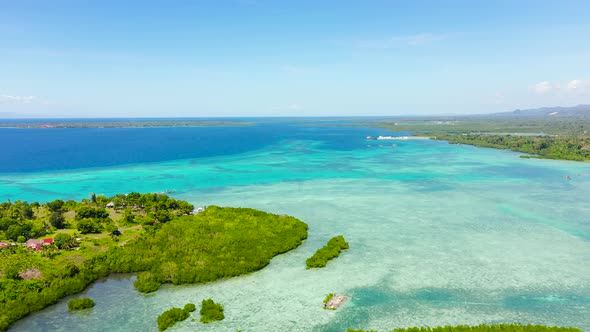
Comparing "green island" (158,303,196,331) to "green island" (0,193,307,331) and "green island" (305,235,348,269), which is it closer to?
"green island" (0,193,307,331)

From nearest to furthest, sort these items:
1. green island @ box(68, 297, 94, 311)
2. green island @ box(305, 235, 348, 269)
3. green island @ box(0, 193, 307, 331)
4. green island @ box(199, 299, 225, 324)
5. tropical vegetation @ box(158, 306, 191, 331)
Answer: tropical vegetation @ box(158, 306, 191, 331), green island @ box(199, 299, 225, 324), green island @ box(68, 297, 94, 311), green island @ box(0, 193, 307, 331), green island @ box(305, 235, 348, 269)

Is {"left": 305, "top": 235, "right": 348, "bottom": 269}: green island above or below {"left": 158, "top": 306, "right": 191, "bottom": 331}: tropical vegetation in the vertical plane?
above

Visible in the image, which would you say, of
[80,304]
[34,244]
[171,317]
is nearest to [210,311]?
[171,317]

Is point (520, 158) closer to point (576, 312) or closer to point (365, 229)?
point (365, 229)

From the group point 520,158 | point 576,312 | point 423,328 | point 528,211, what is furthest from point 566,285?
point 520,158

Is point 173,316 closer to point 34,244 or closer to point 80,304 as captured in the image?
point 80,304

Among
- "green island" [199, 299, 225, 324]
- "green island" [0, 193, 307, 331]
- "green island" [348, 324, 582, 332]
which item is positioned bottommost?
"green island" [199, 299, 225, 324]

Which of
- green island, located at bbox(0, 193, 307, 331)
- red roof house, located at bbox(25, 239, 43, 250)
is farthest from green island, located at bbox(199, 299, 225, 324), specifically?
red roof house, located at bbox(25, 239, 43, 250)
